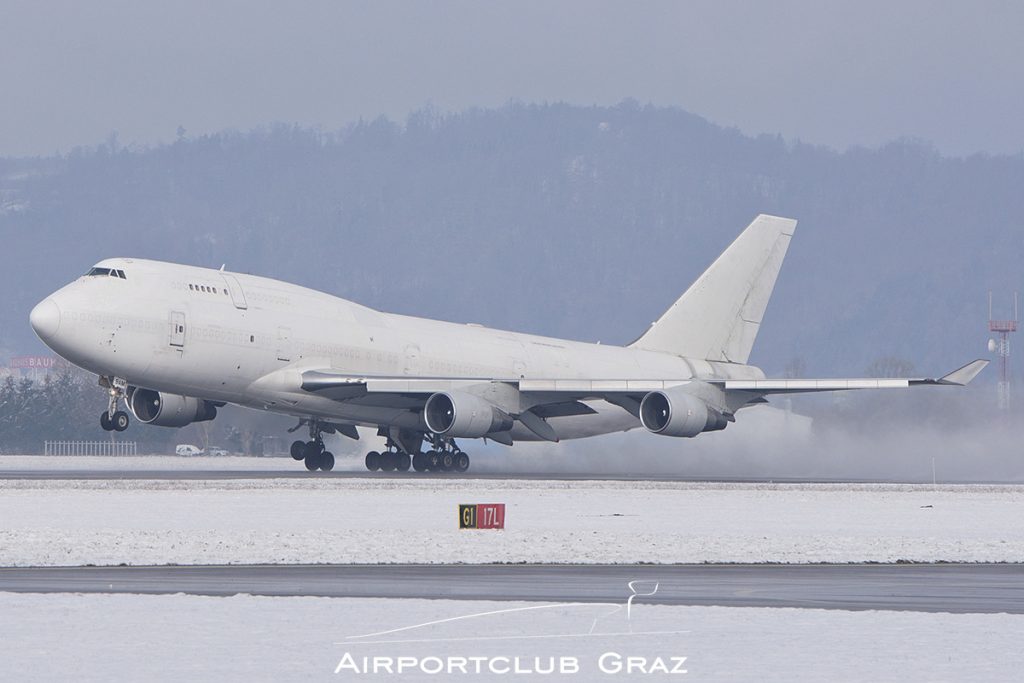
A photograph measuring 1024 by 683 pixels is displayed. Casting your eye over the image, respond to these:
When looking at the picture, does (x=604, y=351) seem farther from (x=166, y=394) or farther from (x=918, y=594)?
(x=918, y=594)

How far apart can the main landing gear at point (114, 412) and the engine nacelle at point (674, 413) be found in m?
14.1

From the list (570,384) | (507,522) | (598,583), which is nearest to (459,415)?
(570,384)

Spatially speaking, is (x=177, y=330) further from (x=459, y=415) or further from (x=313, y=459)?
(x=313, y=459)

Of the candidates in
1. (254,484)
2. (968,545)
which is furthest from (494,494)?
(968,545)

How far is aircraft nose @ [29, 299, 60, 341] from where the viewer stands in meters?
40.4

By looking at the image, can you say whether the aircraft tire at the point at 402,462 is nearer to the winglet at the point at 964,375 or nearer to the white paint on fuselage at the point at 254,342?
the white paint on fuselage at the point at 254,342

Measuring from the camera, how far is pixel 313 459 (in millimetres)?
48500

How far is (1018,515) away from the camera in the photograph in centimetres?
3136

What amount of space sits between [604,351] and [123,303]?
1849 cm

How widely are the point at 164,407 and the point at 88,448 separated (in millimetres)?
43432

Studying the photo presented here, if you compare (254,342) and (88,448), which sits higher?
(254,342)

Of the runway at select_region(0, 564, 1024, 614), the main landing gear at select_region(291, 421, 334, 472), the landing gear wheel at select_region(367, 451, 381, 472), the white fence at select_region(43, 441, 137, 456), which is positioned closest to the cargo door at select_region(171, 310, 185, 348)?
the main landing gear at select_region(291, 421, 334, 472)

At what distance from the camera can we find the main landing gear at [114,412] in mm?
39656

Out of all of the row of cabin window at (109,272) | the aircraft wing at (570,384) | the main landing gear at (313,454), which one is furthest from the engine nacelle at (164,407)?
the row of cabin window at (109,272)
